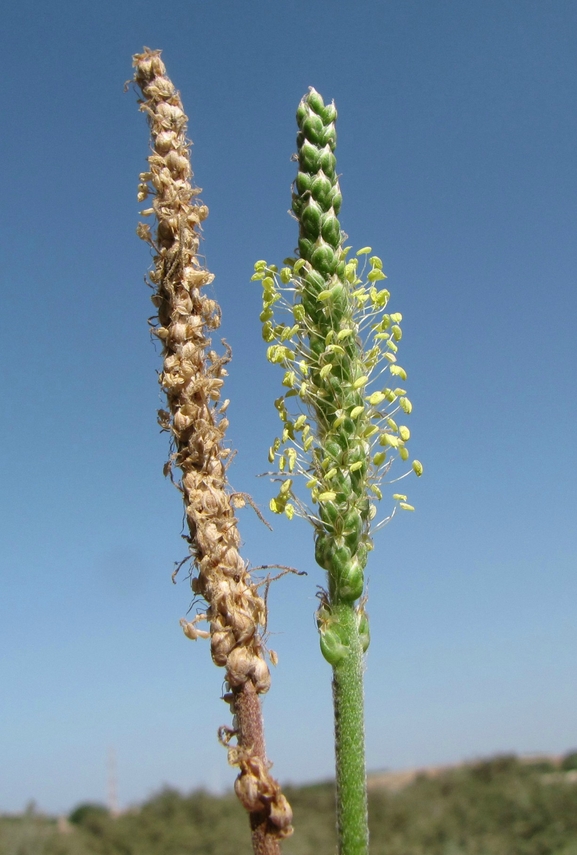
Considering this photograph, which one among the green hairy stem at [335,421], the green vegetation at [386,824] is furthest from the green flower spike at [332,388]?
the green vegetation at [386,824]

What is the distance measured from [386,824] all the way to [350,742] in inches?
581

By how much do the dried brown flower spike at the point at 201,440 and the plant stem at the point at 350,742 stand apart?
1.55ft

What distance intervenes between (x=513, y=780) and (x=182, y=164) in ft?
56.8

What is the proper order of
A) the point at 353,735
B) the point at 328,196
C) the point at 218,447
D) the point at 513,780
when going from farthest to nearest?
the point at 513,780, the point at 328,196, the point at 353,735, the point at 218,447

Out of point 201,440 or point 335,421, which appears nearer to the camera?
point 201,440

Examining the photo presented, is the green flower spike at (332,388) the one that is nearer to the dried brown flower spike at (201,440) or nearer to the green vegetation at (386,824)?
the dried brown flower spike at (201,440)

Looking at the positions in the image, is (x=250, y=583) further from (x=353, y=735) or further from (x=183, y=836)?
(x=183, y=836)

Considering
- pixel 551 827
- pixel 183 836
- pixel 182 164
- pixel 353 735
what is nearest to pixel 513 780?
pixel 551 827

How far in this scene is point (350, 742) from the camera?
292 cm

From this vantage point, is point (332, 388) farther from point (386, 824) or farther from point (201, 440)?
point (386, 824)

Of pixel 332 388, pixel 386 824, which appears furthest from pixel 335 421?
pixel 386 824

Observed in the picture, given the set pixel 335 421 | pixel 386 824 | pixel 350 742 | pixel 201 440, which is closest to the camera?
pixel 201 440

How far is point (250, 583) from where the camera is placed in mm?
2627

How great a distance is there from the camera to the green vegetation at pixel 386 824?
1445cm
